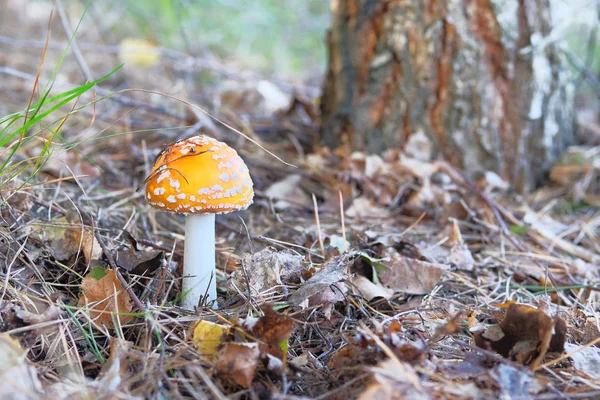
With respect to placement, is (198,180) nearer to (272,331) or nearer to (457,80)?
(272,331)

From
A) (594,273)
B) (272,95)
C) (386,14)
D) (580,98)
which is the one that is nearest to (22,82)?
(272,95)

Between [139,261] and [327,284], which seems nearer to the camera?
[327,284]

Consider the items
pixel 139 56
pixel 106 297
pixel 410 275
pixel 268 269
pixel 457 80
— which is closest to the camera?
pixel 106 297

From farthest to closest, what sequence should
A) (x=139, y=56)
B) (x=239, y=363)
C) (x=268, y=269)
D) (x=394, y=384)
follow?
(x=139, y=56), (x=268, y=269), (x=239, y=363), (x=394, y=384)

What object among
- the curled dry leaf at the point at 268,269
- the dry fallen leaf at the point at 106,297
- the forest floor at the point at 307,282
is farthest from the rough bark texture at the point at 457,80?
the dry fallen leaf at the point at 106,297

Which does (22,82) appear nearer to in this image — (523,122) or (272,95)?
(272,95)

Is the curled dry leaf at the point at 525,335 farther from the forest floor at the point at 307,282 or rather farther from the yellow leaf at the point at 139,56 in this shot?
the yellow leaf at the point at 139,56

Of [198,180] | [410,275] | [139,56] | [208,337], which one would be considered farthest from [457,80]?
[139,56]
